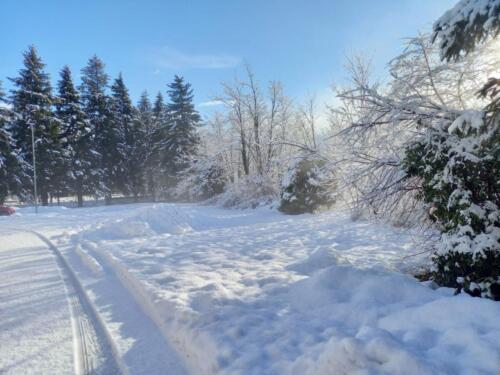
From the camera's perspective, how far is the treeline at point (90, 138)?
2766 cm

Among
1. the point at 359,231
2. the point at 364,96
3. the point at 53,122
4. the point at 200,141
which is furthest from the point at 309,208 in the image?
the point at 53,122

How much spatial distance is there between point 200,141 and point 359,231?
2781cm

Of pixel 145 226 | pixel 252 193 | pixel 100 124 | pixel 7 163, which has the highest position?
pixel 100 124

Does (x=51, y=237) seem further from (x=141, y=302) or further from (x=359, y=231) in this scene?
(x=359, y=231)

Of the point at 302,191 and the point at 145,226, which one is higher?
the point at 302,191

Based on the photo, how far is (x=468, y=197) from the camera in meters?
3.12

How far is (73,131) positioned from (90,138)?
5.47 ft

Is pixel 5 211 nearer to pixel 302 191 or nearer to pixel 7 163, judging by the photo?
pixel 7 163

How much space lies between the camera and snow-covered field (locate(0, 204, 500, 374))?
84.2 inches

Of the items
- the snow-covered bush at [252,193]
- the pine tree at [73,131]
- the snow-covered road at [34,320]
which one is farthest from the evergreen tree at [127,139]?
the snow-covered road at [34,320]

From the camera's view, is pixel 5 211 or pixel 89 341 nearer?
pixel 89 341

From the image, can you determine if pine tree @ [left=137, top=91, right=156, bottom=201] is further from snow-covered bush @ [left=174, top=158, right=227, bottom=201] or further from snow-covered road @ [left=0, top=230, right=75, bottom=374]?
snow-covered road @ [left=0, top=230, right=75, bottom=374]

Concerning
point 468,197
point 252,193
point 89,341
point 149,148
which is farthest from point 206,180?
point 468,197

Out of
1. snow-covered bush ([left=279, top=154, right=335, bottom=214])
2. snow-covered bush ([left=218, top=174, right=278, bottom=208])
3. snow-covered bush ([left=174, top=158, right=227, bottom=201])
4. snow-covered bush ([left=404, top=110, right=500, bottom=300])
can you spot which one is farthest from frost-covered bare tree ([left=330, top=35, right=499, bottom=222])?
snow-covered bush ([left=174, top=158, right=227, bottom=201])
